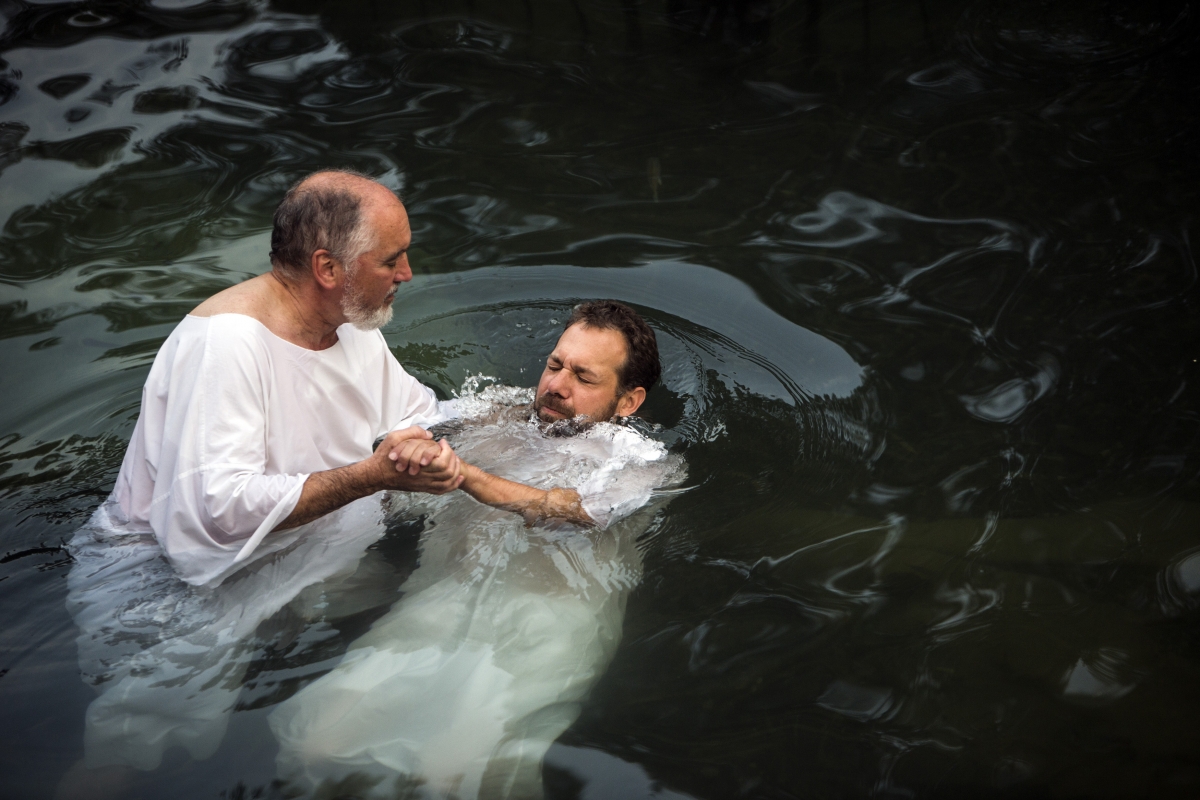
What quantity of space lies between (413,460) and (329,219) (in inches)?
39.7

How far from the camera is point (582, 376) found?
4668mm

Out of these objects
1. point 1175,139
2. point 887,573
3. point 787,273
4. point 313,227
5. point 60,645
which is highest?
point 313,227

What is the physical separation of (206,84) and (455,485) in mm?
4881

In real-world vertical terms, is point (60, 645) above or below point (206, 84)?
below

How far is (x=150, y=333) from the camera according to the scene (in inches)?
210

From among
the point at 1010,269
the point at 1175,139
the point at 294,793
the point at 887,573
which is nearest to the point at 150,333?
the point at 294,793

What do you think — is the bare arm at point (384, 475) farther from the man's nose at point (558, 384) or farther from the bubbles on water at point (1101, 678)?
the bubbles on water at point (1101, 678)

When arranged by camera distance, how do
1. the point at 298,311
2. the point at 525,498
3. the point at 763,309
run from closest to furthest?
the point at 298,311 → the point at 525,498 → the point at 763,309

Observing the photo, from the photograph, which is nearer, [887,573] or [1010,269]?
[887,573]

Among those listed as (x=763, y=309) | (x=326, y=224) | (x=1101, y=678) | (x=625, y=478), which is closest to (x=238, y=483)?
(x=326, y=224)

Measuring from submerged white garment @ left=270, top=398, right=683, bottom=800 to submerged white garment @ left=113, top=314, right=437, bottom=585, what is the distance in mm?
630

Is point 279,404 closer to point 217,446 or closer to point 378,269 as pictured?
point 217,446

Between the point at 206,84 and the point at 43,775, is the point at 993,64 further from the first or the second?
the point at 43,775

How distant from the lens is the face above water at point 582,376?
15.3ft
